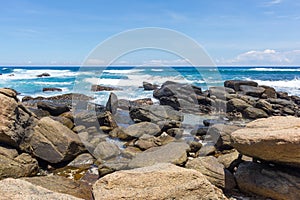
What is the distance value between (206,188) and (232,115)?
38.3 ft

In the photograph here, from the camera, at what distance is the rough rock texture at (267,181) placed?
509 cm

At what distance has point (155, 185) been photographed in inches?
169

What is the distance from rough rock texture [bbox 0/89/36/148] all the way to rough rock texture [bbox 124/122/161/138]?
342cm

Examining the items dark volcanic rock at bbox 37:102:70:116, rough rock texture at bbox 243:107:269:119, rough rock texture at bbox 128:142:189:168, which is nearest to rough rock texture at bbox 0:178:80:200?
rough rock texture at bbox 128:142:189:168

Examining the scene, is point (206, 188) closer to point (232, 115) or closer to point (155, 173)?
point (155, 173)

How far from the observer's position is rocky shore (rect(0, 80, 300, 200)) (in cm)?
432

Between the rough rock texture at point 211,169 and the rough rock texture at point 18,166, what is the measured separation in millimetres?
3419

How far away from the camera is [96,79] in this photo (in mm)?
30422

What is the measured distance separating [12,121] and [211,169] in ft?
15.7

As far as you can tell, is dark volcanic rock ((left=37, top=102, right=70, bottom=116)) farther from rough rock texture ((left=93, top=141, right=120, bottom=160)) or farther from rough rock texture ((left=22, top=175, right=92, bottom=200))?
rough rock texture ((left=22, top=175, right=92, bottom=200))

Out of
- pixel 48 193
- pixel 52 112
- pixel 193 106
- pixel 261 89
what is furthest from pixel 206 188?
pixel 261 89

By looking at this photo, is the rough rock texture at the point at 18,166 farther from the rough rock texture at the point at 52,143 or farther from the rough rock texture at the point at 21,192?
the rough rock texture at the point at 21,192

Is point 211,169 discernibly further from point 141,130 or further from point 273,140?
point 141,130

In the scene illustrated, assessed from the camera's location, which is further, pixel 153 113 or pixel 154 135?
pixel 153 113
